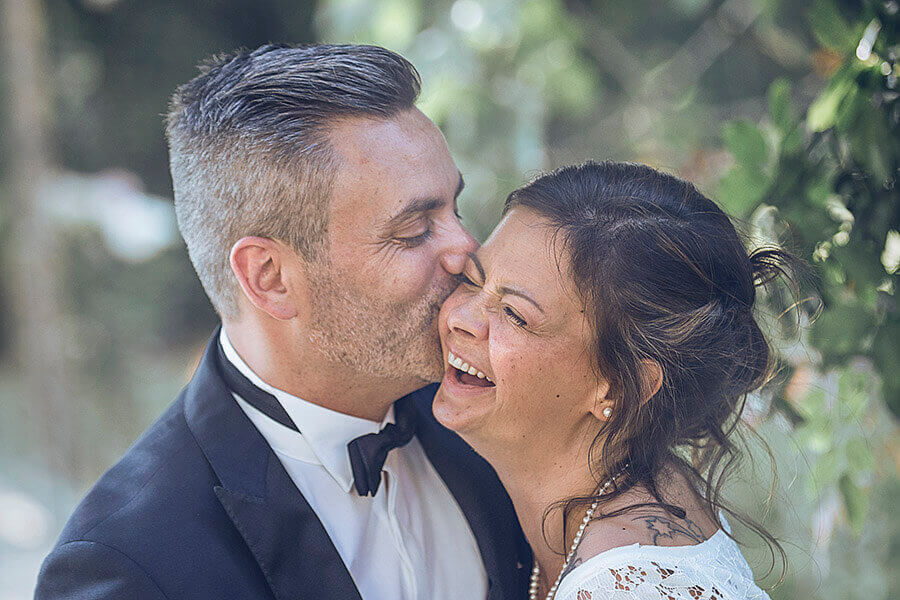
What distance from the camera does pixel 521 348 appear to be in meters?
2.08

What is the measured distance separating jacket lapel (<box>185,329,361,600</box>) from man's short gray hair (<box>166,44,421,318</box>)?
47 cm

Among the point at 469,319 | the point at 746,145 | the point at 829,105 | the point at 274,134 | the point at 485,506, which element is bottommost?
the point at 485,506

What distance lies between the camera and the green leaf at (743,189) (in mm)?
2484

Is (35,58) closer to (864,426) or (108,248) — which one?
(108,248)

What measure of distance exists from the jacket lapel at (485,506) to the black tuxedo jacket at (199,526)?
4 cm

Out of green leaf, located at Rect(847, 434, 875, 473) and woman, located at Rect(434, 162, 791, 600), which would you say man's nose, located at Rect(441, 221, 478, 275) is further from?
green leaf, located at Rect(847, 434, 875, 473)

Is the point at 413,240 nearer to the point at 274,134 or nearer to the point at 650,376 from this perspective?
the point at 274,134

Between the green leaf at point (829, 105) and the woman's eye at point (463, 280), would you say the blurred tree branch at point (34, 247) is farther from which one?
the green leaf at point (829, 105)

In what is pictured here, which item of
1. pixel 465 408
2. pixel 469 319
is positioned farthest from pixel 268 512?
pixel 469 319

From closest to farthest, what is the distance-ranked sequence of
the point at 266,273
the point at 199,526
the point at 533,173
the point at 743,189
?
the point at 199,526
the point at 266,273
the point at 743,189
the point at 533,173

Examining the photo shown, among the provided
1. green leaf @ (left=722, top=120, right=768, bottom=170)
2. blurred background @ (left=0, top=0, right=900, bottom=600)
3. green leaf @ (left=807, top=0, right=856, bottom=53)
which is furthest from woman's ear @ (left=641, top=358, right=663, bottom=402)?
green leaf @ (left=807, top=0, right=856, bottom=53)

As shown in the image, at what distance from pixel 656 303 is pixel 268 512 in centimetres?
107

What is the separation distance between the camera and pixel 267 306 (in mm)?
2375

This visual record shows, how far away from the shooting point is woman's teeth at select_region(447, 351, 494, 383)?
7.16 feet
